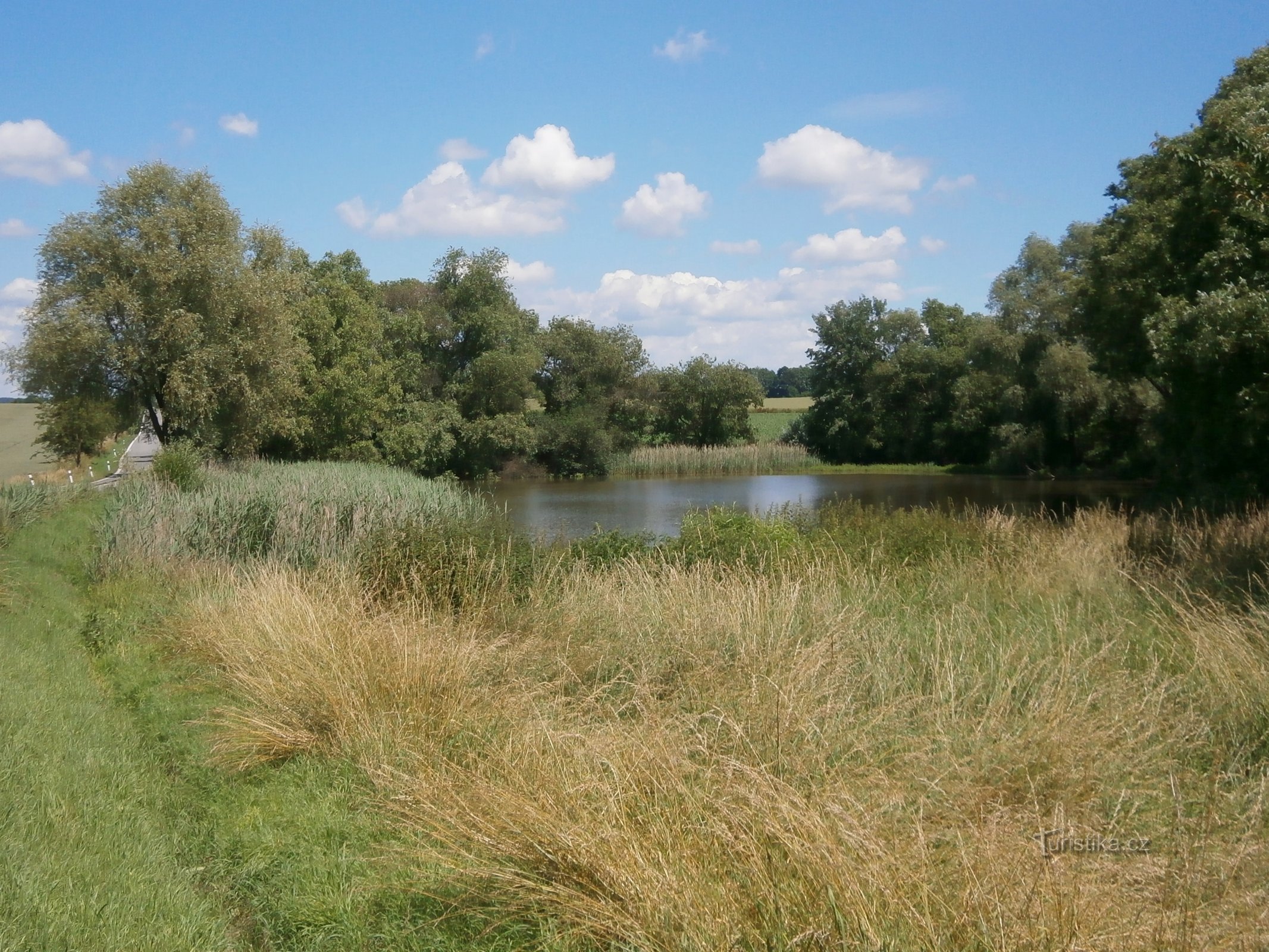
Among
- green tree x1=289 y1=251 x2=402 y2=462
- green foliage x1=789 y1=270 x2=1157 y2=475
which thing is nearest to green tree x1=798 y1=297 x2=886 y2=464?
green foliage x1=789 y1=270 x2=1157 y2=475

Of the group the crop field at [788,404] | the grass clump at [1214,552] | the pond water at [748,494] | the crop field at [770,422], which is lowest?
the pond water at [748,494]

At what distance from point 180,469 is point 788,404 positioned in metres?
74.1

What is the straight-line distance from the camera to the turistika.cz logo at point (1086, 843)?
12.1 ft

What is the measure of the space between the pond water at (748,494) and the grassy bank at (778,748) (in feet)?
53.7

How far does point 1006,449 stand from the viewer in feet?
153

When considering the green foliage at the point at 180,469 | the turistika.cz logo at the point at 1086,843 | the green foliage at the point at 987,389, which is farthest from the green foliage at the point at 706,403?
the turistika.cz logo at the point at 1086,843

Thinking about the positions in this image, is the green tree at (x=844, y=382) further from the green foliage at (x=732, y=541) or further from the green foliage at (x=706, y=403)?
the green foliage at (x=732, y=541)

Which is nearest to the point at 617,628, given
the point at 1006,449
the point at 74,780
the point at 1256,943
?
the point at 74,780

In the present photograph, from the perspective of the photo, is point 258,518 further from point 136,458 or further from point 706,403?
point 706,403

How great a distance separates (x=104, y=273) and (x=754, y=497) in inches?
909

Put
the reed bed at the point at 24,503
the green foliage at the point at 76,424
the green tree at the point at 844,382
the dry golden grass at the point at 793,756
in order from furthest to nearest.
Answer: the green tree at the point at 844,382, the green foliage at the point at 76,424, the reed bed at the point at 24,503, the dry golden grass at the point at 793,756

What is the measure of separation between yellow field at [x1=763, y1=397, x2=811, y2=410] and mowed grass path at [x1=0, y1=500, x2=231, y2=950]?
75.0m

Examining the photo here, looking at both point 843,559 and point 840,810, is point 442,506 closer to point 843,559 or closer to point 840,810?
point 843,559

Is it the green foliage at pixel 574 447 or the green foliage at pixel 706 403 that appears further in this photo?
the green foliage at pixel 706 403
